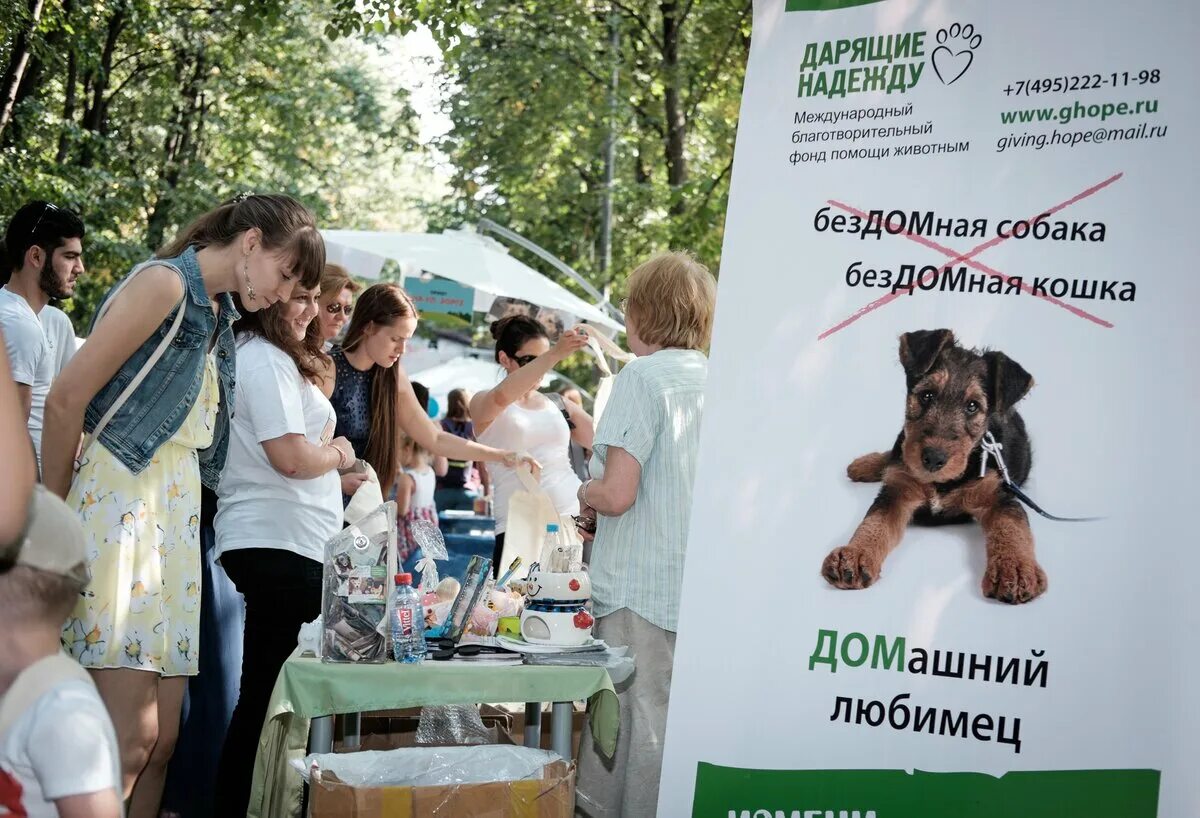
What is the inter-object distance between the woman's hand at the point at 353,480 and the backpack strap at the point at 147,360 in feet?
3.71

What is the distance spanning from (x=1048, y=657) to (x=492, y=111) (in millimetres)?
13143

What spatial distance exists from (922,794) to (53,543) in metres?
1.63

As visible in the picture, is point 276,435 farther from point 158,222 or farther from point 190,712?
point 158,222

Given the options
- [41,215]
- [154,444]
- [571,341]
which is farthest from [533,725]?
[41,215]

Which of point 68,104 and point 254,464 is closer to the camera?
point 254,464

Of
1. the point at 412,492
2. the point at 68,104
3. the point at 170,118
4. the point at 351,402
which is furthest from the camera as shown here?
the point at 170,118

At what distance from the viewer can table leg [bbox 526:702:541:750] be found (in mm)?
3359

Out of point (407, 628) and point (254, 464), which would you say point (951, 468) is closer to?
point (407, 628)

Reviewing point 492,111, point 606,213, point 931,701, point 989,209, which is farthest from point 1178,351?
point 492,111

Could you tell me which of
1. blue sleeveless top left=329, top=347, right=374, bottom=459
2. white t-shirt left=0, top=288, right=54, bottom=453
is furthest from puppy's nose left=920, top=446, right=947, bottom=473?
white t-shirt left=0, top=288, right=54, bottom=453

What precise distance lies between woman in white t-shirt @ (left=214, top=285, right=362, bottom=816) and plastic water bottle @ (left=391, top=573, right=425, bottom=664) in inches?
23.8

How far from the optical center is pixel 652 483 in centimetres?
321

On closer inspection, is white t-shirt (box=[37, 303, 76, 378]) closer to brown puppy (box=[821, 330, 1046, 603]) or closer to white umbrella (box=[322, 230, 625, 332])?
white umbrella (box=[322, 230, 625, 332])

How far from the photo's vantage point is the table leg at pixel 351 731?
10.9 ft
